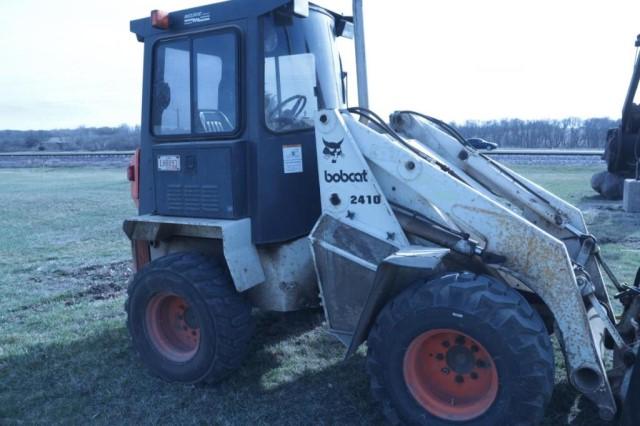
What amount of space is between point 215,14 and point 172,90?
0.69 meters

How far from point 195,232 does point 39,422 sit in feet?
5.43

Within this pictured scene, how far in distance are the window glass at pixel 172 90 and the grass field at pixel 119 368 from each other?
1947mm

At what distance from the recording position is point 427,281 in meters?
3.55

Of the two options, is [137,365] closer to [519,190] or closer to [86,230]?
[519,190]

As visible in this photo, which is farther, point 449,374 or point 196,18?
point 196,18

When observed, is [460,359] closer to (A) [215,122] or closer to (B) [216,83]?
(A) [215,122]

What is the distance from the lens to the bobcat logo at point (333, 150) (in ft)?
13.2

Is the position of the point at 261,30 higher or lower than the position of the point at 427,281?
higher

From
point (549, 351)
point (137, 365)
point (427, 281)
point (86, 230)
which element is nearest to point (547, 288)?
point (549, 351)

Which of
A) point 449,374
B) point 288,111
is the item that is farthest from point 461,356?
point 288,111

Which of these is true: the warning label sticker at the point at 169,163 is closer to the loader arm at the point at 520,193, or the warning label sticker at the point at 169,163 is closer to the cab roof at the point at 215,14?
the cab roof at the point at 215,14

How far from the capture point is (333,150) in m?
4.03

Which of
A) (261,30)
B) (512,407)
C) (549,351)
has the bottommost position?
(512,407)

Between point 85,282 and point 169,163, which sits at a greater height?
point 169,163
